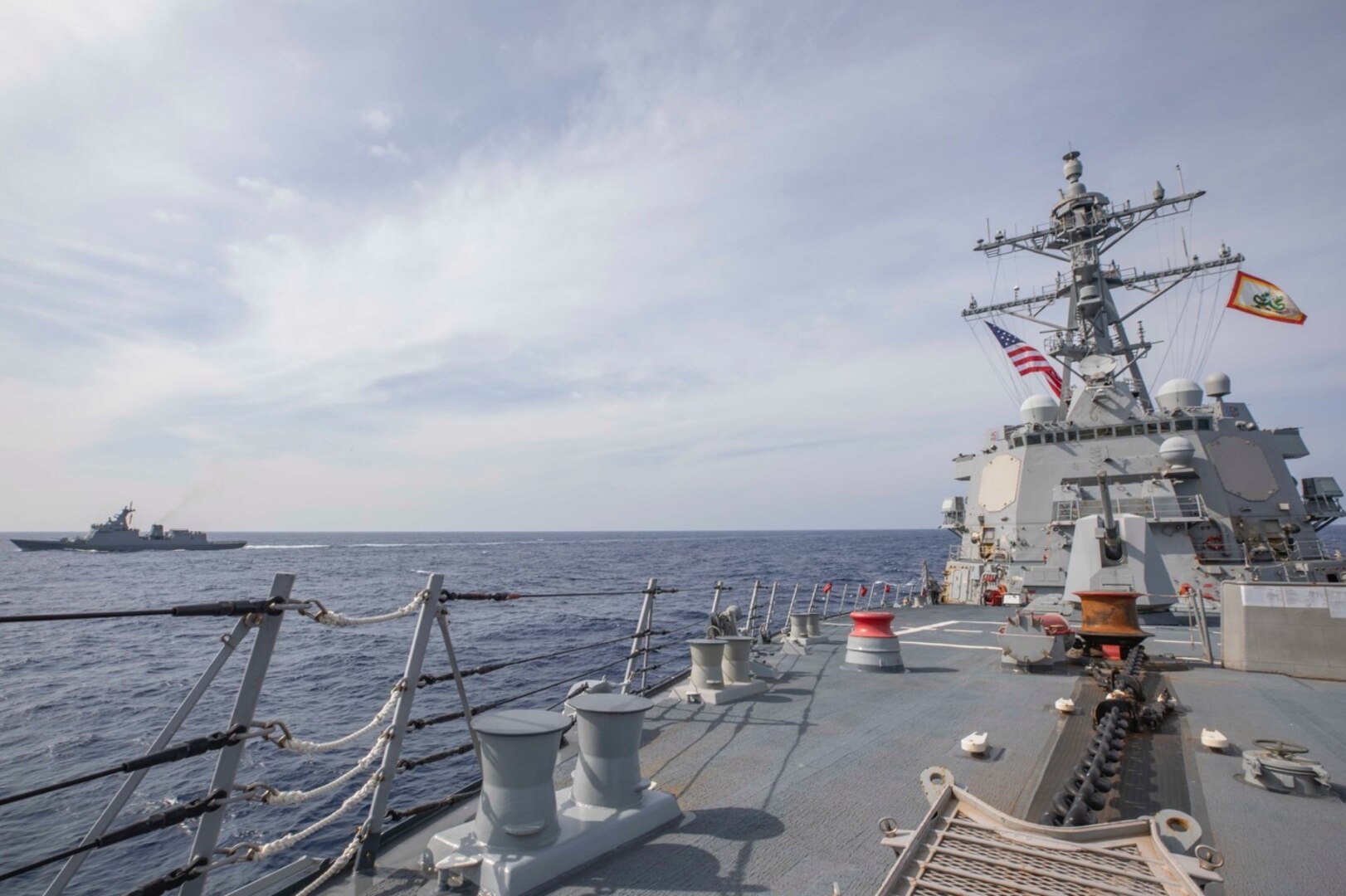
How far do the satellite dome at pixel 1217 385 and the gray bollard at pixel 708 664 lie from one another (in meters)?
19.8

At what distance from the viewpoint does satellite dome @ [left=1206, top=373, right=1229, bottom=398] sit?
1882 cm

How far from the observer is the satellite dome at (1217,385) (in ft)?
61.8

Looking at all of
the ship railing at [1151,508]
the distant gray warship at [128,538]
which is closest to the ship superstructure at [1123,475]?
the ship railing at [1151,508]

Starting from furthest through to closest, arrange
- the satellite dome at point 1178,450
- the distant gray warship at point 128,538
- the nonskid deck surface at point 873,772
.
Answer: the distant gray warship at point 128,538 → the satellite dome at point 1178,450 → the nonskid deck surface at point 873,772

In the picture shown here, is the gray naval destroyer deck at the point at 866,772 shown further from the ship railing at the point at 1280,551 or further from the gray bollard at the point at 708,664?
the ship railing at the point at 1280,551

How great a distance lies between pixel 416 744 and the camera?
11.1m

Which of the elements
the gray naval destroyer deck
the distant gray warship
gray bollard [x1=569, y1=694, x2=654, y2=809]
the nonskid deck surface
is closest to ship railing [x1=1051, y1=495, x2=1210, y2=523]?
the gray naval destroyer deck

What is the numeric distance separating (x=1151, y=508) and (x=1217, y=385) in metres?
6.05

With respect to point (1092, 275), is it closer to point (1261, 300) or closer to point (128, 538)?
point (1261, 300)

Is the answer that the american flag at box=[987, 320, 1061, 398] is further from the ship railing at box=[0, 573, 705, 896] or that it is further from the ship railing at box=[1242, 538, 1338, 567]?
the ship railing at box=[0, 573, 705, 896]

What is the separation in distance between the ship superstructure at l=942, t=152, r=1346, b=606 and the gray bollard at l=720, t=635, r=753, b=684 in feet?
32.5

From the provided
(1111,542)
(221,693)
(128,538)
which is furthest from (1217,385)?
(128,538)

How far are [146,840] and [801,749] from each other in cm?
857

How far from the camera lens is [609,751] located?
3.54 meters
